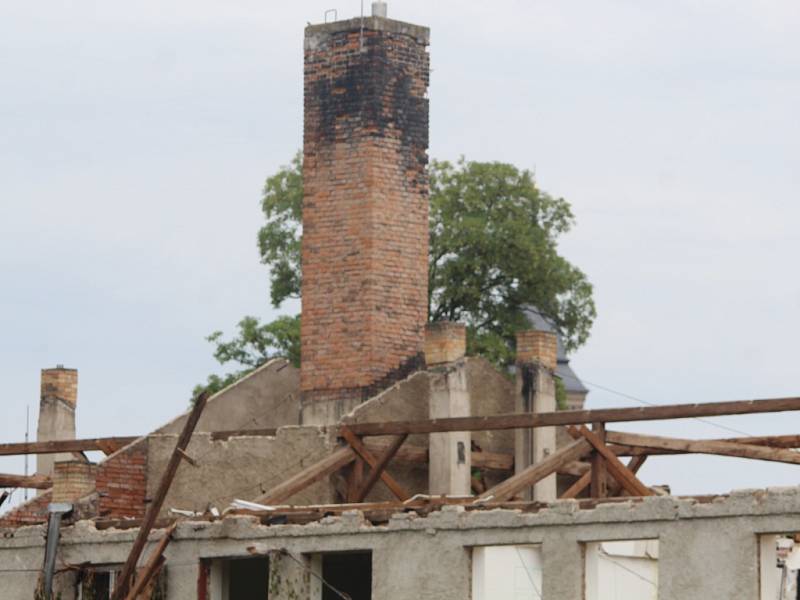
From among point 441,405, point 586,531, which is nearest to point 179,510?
point 441,405

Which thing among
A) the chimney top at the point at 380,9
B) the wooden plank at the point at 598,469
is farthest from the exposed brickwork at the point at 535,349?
the chimney top at the point at 380,9

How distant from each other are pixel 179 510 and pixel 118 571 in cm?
167

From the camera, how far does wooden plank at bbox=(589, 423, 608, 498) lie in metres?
25.3

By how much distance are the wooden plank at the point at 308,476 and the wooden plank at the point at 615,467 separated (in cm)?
312

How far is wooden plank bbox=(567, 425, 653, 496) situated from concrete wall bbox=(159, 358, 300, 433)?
6415mm

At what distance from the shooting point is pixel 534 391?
29078 mm

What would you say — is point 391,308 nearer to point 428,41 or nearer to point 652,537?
point 428,41

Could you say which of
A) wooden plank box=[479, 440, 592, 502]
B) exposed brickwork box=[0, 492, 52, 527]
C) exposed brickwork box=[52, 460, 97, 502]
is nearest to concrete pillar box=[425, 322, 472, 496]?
wooden plank box=[479, 440, 592, 502]

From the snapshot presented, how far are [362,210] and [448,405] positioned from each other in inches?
127

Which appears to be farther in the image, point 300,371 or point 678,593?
point 300,371

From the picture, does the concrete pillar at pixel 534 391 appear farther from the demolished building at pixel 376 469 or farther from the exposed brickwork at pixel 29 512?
the exposed brickwork at pixel 29 512

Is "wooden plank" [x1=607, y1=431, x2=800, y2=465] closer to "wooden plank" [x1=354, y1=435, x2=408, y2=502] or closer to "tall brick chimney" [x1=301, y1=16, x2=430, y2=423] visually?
"wooden plank" [x1=354, y1=435, x2=408, y2=502]

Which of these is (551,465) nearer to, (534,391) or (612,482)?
(612,482)

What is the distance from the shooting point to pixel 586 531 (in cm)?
2170
